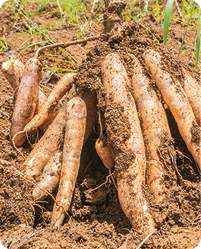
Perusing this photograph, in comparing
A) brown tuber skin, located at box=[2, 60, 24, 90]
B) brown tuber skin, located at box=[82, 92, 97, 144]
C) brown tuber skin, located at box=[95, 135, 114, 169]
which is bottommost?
brown tuber skin, located at box=[95, 135, 114, 169]

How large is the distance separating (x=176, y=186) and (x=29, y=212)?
4.88 ft

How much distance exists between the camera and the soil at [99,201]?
5.73 feet

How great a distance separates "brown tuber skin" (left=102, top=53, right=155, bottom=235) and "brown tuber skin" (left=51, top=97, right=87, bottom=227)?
14.9 inches

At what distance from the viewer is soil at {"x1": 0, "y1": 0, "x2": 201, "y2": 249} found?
Result: 1.75m

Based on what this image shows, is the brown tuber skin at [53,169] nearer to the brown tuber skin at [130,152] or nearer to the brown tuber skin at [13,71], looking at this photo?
the brown tuber skin at [130,152]

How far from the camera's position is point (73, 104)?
244 centimetres

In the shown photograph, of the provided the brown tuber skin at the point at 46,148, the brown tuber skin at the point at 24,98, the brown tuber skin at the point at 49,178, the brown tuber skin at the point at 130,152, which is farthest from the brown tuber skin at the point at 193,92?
the brown tuber skin at the point at 24,98

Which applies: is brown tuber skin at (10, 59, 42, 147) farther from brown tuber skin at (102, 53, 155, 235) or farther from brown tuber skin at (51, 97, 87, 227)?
brown tuber skin at (102, 53, 155, 235)

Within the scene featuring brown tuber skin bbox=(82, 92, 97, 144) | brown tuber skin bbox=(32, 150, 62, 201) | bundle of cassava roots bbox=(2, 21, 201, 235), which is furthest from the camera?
brown tuber skin bbox=(82, 92, 97, 144)

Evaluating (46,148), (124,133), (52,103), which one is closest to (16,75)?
(52,103)

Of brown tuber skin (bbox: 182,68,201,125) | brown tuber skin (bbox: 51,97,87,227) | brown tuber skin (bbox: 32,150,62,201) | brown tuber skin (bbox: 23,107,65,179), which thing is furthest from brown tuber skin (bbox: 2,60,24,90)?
brown tuber skin (bbox: 182,68,201,125)

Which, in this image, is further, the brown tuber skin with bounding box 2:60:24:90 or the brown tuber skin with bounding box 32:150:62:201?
Result: the brown tuber skin with bounding box 2:60:24:90

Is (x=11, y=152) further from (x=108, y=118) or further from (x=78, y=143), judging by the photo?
(x=108, y=118)

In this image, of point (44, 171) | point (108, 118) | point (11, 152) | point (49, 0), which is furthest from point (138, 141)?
point (49, 0)
